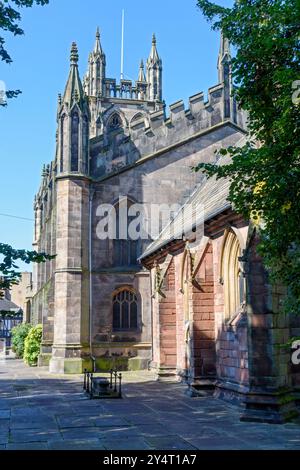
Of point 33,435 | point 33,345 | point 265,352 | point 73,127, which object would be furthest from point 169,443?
point 33,345

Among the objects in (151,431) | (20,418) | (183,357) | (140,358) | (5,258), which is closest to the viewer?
(5,258)

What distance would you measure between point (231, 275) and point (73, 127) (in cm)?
1265

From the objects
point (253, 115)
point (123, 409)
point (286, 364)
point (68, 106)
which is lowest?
point (123, 409)

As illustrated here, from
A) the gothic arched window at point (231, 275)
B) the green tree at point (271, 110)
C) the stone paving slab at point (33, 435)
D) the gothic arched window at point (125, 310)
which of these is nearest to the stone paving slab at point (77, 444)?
the stone paving slab at point (33, 435)

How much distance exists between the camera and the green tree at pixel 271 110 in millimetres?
7301

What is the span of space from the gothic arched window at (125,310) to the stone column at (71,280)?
1.51 metres

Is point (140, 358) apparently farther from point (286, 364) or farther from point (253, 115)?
point (253, 115)

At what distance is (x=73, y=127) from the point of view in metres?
24.7

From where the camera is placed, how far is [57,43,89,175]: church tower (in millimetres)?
24422

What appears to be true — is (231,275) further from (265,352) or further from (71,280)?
(71,280)

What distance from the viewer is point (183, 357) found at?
19281 millimetres

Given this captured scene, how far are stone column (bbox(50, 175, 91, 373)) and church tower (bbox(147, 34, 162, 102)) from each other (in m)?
41.5
